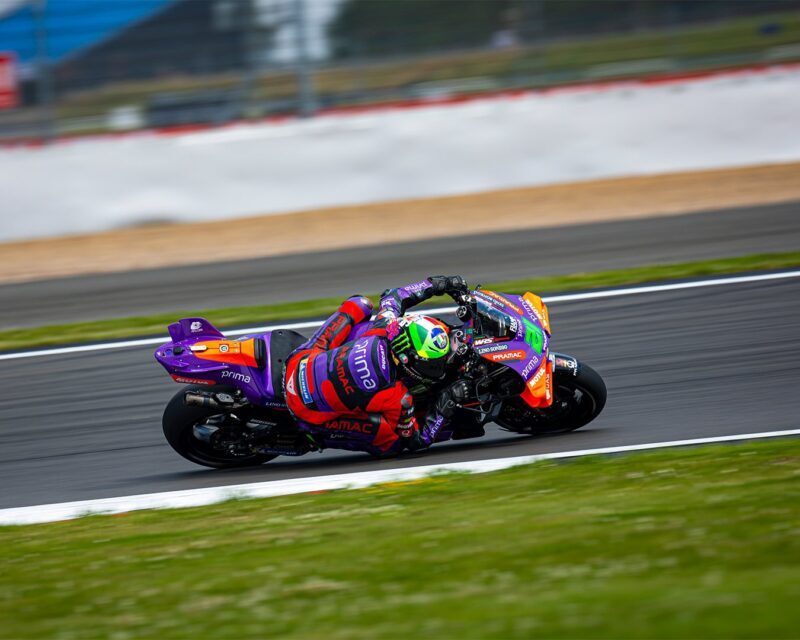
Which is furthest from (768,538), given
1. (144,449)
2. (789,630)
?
(144,449)

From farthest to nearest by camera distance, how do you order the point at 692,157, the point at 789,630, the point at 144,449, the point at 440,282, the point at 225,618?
the point at 692,157
the point at 144,449
the point at 440,282
the point at 225,618
the point at 789,630

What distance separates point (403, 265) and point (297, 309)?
179cm

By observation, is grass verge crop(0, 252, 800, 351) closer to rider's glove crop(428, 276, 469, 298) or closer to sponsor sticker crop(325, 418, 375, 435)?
sponsor sticker crop(325, 418, 375, 435)

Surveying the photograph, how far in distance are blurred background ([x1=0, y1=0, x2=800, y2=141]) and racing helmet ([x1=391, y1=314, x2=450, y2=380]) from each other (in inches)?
370

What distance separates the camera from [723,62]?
Result: 15.0m

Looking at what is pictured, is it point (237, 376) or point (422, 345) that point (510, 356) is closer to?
point (422, 345)

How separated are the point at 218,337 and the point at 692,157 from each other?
9755 millimetres

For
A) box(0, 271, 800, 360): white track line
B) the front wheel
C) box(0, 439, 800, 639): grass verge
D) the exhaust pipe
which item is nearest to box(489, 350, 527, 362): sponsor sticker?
the front wheel

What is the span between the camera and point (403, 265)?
39.3 feet

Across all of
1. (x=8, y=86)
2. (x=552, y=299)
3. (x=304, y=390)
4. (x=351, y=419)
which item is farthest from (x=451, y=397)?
(x=8, y=86)

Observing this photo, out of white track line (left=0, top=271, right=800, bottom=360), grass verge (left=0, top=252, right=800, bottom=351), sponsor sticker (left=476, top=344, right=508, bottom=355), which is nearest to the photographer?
sponsor sticker (left=476, top=344, right=508, bottom=355)

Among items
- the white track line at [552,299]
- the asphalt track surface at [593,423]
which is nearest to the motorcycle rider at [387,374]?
the asphalt track surface at [593,423]

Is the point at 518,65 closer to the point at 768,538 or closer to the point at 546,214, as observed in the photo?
the point at 546,214

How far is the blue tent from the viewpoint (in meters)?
14.7
